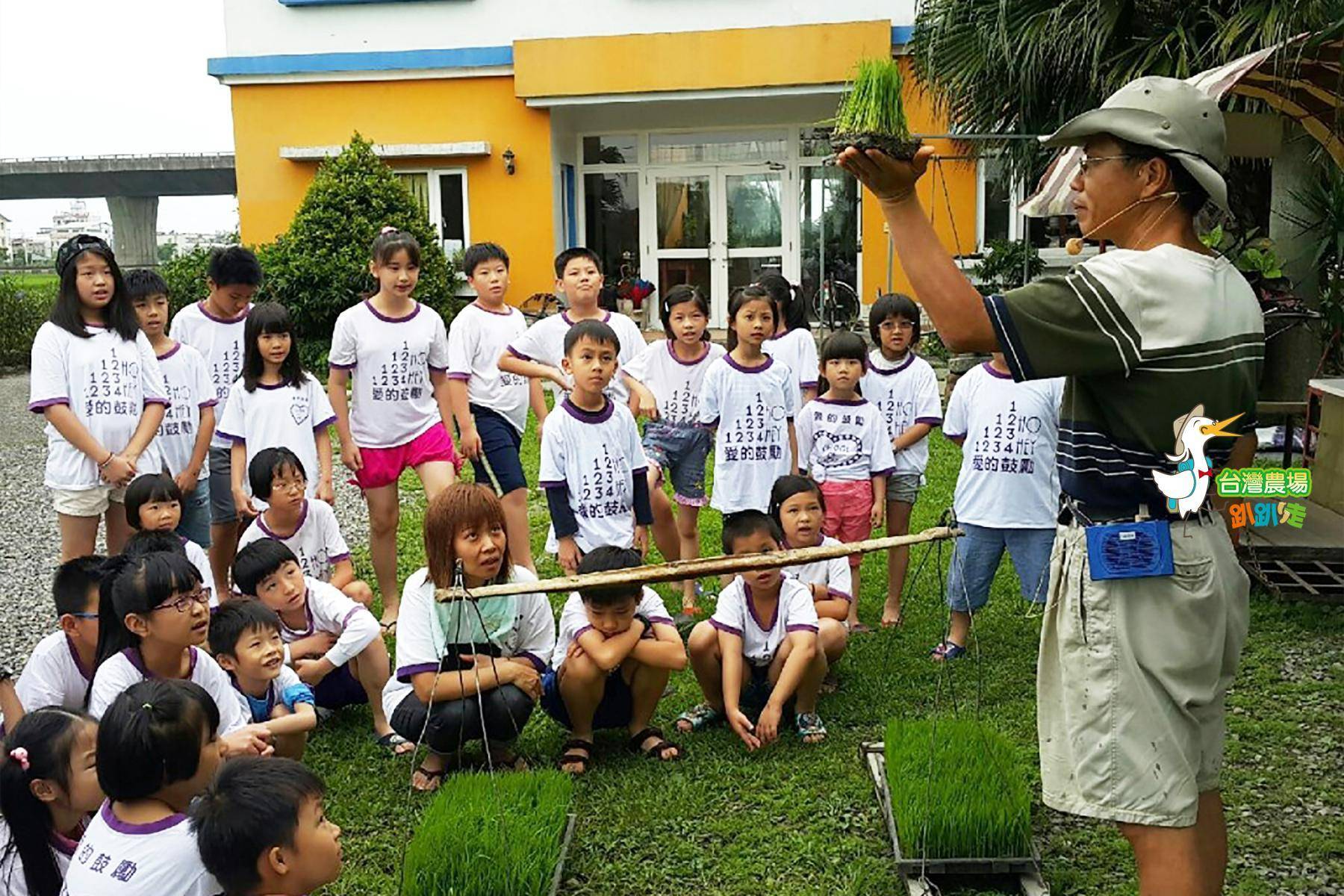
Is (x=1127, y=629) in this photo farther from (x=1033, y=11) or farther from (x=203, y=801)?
(x=1033, y=11)

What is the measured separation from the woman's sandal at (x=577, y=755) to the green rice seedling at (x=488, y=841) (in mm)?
594

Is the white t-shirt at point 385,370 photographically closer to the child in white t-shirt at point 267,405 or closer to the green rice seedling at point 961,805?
the child in white t-shirt at point 267,405

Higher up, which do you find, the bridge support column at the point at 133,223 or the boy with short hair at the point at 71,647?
the bridge support column at the point at 133,223

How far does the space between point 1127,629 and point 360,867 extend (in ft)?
7.75

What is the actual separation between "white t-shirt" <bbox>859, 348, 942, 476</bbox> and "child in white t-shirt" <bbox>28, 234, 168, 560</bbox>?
10.8 feet

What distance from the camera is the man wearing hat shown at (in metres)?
2.40

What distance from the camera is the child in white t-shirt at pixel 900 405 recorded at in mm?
5895

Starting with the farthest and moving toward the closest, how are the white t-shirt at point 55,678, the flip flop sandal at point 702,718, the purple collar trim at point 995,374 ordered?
1. the purple collar trim at point 995,374
2. the flip flop sandal at point 702,718
3. the white t-shirt at point 55,678

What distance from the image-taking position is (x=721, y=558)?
111 inches

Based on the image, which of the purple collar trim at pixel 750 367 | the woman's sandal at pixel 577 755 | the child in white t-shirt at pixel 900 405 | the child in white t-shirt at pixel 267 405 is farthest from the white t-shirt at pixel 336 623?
the child in white t-shirt at pixel 900 405

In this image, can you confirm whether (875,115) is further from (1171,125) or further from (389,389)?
(389,389)

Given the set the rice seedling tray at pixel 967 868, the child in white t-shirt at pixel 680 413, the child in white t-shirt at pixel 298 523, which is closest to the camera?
the rice seedling tray at pixel 967 868

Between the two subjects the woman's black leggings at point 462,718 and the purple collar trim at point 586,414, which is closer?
the woman's black leggings at point 462,718

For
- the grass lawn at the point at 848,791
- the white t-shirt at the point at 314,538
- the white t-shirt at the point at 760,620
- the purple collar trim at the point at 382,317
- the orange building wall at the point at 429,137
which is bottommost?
the grass lawn at the point at 848,791
